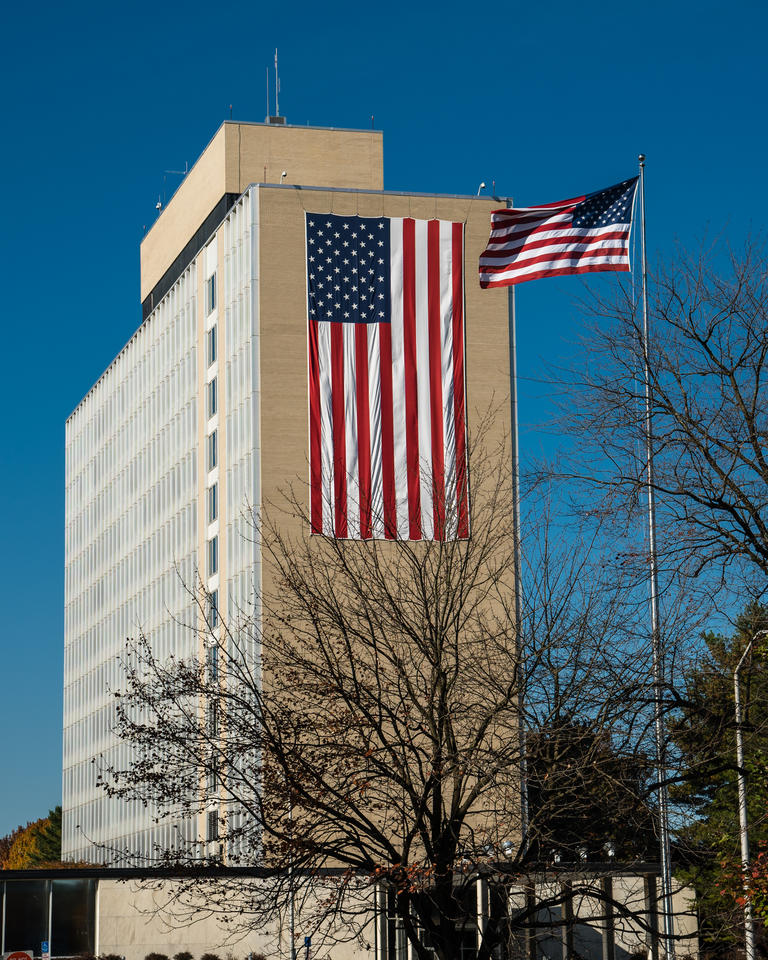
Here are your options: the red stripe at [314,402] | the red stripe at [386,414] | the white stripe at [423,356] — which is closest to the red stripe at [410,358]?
the white stripe at [423,356]

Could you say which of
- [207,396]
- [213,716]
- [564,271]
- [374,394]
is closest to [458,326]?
[374,394]

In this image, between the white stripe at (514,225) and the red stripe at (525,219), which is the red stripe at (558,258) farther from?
the red stripe at (525,219)

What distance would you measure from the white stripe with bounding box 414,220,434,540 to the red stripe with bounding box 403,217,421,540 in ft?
0.58

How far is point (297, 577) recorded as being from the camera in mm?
24938

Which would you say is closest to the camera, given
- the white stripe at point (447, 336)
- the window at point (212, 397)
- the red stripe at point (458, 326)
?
the white stripe at point (447, 336)

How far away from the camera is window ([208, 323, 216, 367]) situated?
285 feet

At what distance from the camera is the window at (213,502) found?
84.2 m

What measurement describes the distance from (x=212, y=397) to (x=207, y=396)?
0.72 metres

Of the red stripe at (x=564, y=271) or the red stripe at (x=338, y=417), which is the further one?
the red stripe at (x=338, y=417)

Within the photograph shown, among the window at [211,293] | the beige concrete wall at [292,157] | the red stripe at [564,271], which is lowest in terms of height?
the red stripe at [564,271]

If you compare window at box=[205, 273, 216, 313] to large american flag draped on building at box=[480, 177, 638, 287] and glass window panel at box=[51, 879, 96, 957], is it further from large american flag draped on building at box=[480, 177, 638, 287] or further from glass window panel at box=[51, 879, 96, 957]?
large american flag draped on building at box=[480, 177, 638, 287]

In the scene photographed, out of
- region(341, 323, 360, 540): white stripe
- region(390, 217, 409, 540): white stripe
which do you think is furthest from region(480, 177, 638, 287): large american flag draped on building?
region(341, 323, 360, 540): white stripe

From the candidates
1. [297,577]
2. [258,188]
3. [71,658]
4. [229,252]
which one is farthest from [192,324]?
[297,577]

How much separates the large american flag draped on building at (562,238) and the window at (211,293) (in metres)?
58.7
